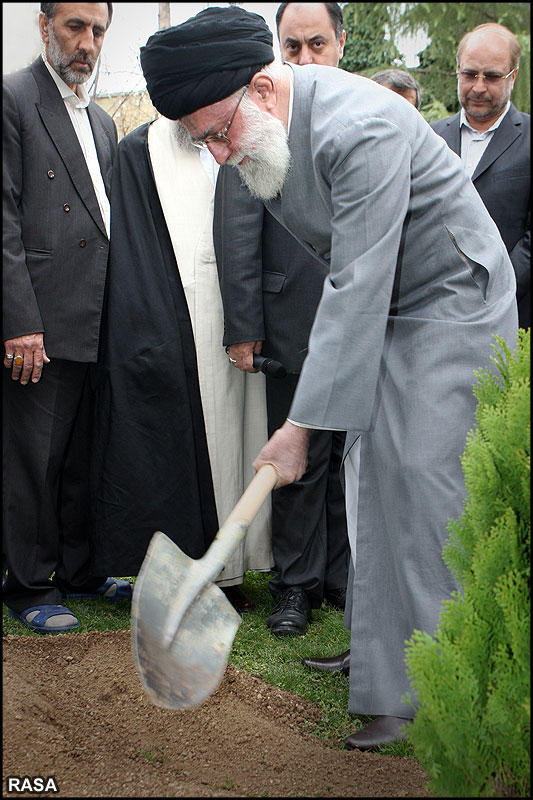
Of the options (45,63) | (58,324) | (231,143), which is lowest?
(58,324)

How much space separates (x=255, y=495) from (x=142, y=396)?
1.57 m

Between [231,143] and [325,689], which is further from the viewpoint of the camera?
[325,689]

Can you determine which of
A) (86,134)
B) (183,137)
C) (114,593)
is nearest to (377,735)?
(114,593)

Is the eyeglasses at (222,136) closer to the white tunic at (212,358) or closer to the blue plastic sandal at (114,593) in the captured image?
the white tunic at (212,358)

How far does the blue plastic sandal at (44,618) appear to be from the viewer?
351 cm

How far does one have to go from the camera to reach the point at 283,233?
11.9 feet

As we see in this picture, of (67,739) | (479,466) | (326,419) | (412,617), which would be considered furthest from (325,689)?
(479,466)

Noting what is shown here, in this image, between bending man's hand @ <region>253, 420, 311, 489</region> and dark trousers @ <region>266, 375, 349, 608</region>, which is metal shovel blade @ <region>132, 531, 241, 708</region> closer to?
bending man's hand @ <region>253, 420, 311, 489</region>

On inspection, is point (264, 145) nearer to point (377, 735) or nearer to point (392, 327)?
point (392, 327)

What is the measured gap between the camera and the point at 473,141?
4172mm

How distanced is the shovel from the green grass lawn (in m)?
0.69

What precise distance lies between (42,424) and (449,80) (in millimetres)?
2906

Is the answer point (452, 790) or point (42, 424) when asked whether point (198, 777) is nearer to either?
point (452, 790)

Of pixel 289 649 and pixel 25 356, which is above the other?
pixel 25 356
